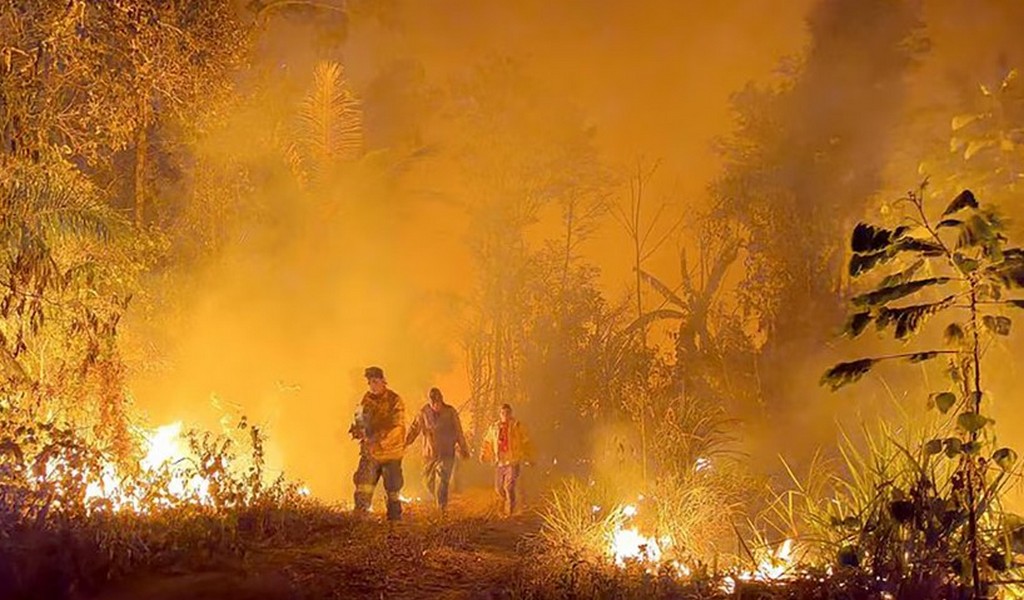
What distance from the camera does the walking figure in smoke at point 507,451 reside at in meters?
13.9

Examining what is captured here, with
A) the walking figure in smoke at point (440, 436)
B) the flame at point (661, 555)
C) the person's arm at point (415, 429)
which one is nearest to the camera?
the flame at point (661, 555)

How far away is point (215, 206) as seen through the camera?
16516 millimetres

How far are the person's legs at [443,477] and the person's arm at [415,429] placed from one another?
0.54 metres

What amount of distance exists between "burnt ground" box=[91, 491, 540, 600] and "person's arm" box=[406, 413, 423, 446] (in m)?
2.46

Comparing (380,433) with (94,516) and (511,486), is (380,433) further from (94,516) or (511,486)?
(94,516)

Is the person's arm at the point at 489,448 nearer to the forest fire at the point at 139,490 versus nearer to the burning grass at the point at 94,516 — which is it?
the burning grass at the point at 94,516

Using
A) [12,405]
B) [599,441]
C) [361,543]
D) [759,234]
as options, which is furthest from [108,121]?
[759,234]

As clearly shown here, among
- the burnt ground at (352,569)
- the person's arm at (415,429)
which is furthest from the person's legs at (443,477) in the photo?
the burnt ground at (352,569)

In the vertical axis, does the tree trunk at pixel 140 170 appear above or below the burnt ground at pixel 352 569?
above

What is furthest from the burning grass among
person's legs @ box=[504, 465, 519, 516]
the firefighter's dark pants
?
person's legs @ box=[504, 465, 519, 516]

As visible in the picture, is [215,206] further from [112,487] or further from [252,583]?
[252,583]

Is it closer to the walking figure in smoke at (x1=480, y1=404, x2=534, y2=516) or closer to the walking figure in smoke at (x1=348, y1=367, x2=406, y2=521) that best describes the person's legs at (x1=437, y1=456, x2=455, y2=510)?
the walking figure in smoke at (x1=480, y1=404, x2=534, y2=516)

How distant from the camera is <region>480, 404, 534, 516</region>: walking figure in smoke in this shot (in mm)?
13891

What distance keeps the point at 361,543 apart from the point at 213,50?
6.31 meters
